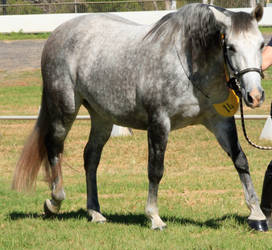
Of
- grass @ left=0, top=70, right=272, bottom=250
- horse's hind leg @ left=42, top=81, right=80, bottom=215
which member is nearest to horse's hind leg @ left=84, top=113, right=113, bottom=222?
horse's hind leg @ left=42, top=81, right=80, bottom=215

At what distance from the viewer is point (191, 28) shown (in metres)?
6.20

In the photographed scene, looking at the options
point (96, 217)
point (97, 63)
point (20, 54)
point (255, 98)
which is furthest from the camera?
point (20, 54)

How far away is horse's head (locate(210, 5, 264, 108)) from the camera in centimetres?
560

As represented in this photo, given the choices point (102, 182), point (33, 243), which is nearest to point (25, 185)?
point (33, 243)

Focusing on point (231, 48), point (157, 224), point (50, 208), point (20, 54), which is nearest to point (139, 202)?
point (50, 208)

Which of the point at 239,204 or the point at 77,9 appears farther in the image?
the point at 77,9

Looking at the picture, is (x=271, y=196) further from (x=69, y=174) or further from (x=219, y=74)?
(x=69, y=174)

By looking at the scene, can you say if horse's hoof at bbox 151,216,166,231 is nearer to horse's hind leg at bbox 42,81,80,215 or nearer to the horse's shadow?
the horse's shadow

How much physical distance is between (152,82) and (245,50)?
3.37 ft

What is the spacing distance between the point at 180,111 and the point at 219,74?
0.49 m

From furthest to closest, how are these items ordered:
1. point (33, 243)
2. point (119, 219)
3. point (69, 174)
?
point (69, 174)
point (119, 219)
point (33, 243)

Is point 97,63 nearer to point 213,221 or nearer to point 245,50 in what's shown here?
point 245,50

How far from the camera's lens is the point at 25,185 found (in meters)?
7.48

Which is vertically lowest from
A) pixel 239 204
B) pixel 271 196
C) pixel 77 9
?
pixel 77 9
